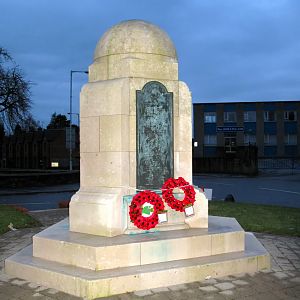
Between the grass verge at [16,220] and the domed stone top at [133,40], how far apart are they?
229 inches

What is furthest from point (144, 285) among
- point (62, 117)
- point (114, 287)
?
point (62, 117)

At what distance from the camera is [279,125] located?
70.0m

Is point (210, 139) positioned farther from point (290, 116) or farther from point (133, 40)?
point (133, 40)

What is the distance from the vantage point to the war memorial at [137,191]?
658 centimetres

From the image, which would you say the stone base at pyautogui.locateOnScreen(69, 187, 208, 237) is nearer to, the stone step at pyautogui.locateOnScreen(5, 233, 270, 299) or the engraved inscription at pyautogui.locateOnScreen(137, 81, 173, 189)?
the engraved inscription at pyautogui.locateOnScreen(137, 81, 173, 189)

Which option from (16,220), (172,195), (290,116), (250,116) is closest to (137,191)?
(172,195)

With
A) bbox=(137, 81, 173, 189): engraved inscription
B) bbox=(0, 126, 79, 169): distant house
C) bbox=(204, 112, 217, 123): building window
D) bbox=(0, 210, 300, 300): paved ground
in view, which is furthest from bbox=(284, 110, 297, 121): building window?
bbox=(137, 81, 173, 189): engraved inscription

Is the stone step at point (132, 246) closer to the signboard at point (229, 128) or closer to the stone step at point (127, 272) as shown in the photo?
the stone step at point (127, 272)

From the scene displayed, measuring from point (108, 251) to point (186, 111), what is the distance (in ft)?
10.2

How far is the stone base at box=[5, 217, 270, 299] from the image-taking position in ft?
19.8

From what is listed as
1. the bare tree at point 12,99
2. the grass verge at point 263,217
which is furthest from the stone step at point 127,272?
the bare tree at point 12,99

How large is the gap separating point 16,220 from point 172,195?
652 cm

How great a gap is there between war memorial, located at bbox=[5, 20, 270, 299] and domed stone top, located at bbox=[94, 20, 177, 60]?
18 mm

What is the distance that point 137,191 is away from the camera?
766cm
